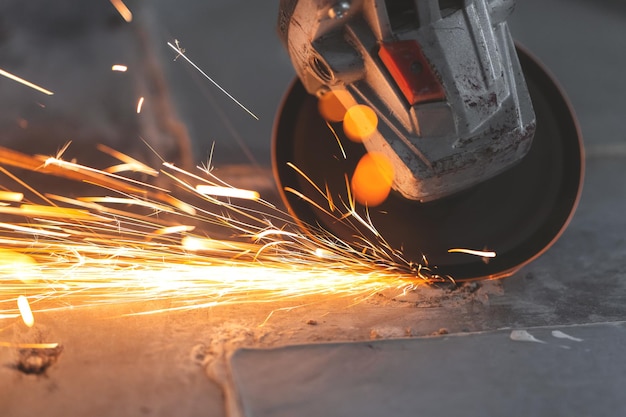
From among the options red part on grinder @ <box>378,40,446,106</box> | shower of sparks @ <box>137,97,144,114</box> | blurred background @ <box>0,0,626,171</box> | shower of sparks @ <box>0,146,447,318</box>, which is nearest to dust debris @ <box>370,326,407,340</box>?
shower of sparks @ <box>0,146,447,318</box>

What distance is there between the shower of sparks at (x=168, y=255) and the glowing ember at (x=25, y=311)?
0.10 feet

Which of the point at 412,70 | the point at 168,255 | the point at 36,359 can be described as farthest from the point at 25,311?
the point at 412,70

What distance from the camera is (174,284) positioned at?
5.90 feet

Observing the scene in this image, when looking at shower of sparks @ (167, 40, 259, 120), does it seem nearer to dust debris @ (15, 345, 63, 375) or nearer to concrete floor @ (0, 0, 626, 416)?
concrete floor @ (0, 0, 626, 416)

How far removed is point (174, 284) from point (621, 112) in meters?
2.09

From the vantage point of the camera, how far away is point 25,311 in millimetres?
1594

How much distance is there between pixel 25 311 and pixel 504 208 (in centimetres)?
129

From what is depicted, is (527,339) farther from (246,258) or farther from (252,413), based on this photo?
(246,258)

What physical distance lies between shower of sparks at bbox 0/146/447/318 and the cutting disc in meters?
0.06

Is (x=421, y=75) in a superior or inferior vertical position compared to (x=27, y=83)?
inferior

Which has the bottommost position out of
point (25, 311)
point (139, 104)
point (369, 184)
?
point (25, 311)

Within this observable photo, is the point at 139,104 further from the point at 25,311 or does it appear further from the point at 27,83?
the point at 25,311

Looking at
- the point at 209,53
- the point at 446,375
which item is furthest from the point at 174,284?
the point at 209,53

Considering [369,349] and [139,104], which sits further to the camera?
[139,104]
